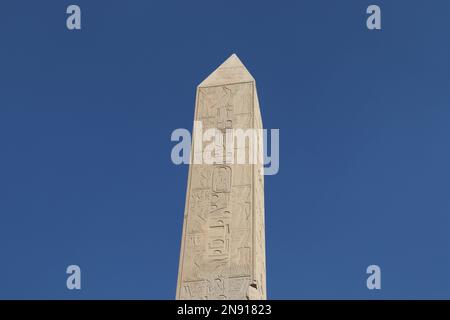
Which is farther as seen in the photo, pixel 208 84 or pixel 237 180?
pixel 208 84

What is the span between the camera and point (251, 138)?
1068 centimetres

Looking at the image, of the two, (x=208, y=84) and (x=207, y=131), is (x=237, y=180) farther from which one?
(x=208, y=84)

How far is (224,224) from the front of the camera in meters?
9.88

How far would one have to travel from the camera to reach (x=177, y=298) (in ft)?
31.4

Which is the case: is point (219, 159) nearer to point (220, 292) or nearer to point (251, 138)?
point (251, 138)

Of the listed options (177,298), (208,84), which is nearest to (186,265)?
(177,298)

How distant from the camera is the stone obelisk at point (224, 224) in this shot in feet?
31.2

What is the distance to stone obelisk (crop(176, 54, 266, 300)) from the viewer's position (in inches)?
375

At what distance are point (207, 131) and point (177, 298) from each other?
2.37m
